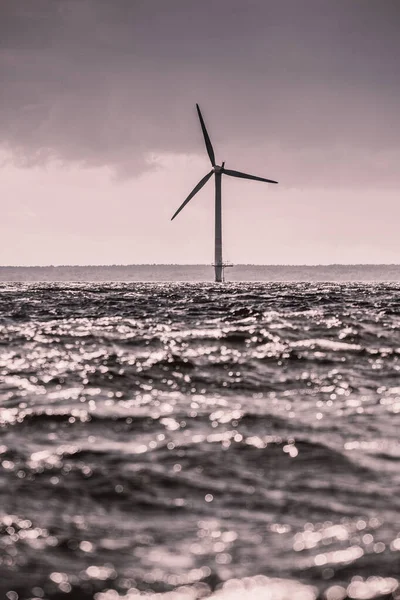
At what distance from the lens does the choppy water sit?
6426 mm

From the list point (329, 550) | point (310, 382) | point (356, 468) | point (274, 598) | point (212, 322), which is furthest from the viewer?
point (212, 322)

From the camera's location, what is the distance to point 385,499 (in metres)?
8.35

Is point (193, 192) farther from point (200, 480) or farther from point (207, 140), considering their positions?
point (200, 480)

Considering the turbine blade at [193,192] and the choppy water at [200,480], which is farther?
the turbine blade at [193,192]

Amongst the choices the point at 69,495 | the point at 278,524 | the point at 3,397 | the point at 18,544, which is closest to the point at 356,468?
the point at 278,524

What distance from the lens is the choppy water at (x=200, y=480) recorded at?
643 centimetres

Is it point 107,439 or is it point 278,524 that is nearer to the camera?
point 278,524

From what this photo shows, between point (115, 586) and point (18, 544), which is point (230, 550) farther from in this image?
point (18, 544)

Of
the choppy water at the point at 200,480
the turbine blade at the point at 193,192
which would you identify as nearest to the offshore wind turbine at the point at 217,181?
the turbine blade at the point at 193,192

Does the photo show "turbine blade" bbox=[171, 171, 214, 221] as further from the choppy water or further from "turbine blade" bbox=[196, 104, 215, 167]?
the choppy water

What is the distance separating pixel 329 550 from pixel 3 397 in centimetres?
977

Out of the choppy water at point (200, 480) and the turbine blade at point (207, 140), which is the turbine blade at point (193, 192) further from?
the choppy water at point (200, 480)

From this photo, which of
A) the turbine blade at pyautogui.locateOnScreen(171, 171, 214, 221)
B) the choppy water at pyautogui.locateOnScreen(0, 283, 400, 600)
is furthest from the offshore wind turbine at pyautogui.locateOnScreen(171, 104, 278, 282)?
the choppy water at pyautogui.locateOnScreen(0, 283, 400, 600)

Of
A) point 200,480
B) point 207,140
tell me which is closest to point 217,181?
point 207,140
